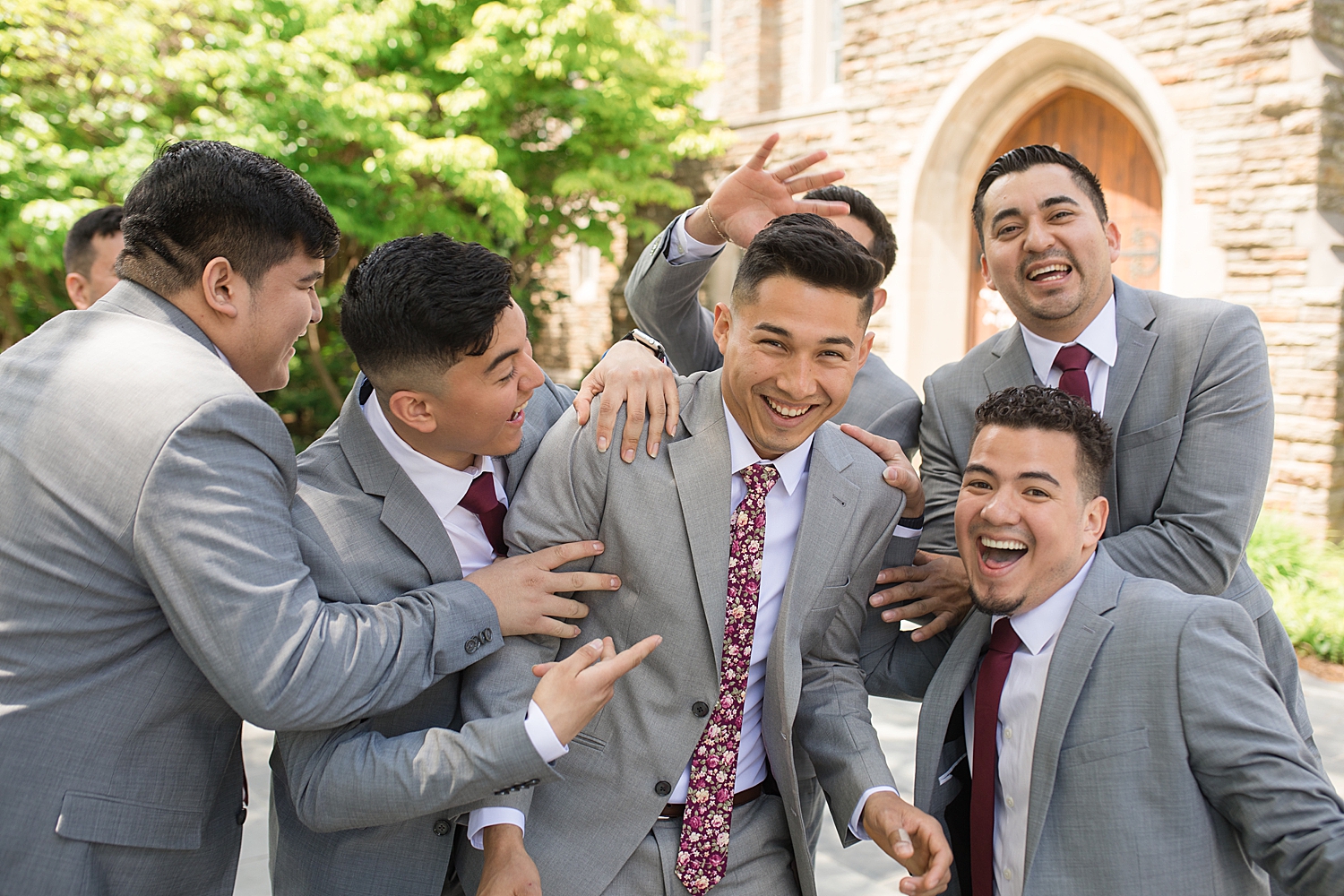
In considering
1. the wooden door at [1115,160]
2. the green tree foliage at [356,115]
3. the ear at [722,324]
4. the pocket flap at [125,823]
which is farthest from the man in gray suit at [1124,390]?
the green tree foliage at [356,115]

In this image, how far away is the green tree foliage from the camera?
746 cm

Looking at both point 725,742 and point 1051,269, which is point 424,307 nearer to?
point 725,742

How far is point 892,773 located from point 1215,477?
2.29 meters

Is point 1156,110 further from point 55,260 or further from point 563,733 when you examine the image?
point 55,260

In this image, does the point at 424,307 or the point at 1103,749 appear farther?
the point at 424,307

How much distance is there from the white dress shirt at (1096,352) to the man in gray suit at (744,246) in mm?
464

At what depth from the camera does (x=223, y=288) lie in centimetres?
194

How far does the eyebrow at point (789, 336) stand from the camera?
2.09 metres

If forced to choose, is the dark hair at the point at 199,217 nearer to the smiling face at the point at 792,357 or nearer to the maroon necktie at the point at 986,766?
the smiling face at the point at 792,357

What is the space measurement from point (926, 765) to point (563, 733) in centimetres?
85

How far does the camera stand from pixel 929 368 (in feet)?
31.6

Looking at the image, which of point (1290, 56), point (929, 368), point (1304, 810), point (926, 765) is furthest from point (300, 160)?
point (1304, 810)

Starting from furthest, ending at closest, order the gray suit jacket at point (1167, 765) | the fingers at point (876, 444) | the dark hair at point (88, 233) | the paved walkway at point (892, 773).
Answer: the dark hair at point (88, 233) → the paved walkway at point (892, 773) → the fingers at point (876, 444) → the gray suit jacket at point (1167, 765)

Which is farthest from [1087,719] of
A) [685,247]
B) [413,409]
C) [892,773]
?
[892,773]
